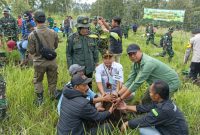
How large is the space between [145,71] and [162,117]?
0.70 meters

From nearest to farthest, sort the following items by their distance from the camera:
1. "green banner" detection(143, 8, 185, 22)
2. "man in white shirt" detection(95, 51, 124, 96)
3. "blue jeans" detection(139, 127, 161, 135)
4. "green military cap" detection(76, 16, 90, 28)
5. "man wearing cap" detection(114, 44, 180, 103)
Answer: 1. "blue jeans" detection(139, 127, 161, 135)
2. "man wearing cap" detection(114, 44, 180, 103)
3. "green military cap" detection(76, 16, 90, 28)
4. "man in white shirt" detection(95, 51, 124, 96)
5. "green banner" detection(143, 8, 185, 22)

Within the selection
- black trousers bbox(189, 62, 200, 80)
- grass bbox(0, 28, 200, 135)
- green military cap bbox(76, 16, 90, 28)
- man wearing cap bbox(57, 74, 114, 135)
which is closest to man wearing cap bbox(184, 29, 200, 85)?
black trousers bbox(189, 62, 200, 80)

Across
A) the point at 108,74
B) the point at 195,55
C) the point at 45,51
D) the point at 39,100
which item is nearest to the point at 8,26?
the point at 45,51

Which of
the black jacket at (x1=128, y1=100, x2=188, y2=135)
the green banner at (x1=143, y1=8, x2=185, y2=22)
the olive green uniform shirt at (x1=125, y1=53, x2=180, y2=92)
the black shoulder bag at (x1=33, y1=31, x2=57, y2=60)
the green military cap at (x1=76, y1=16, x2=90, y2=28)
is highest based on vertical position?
the green military cap at (x1=76, y1=16, x2=90, y2=28)

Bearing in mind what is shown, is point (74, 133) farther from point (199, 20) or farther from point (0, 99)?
point (199, 20)

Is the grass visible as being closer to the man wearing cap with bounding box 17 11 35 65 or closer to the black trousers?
the man wearing cap with bounding box 17 11 35 65

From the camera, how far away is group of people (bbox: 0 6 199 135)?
11.1ft

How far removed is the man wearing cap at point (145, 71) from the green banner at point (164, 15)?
18.4m

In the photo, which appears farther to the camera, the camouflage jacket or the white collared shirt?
the camouflage jacket

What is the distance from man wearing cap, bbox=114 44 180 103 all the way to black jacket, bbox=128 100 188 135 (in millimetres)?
515

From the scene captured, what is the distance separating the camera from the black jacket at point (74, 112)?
11.0 feet

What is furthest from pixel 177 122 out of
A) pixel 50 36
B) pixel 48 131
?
pixel 50 36

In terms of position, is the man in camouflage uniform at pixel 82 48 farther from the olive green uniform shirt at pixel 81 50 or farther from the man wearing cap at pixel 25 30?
the man wearing cap at pixel 25 30

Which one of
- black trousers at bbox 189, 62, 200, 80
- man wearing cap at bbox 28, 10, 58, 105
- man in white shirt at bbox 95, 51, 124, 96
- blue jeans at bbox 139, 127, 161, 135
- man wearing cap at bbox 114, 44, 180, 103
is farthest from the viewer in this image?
black trousers at bbox 189, 62, 200, 80
